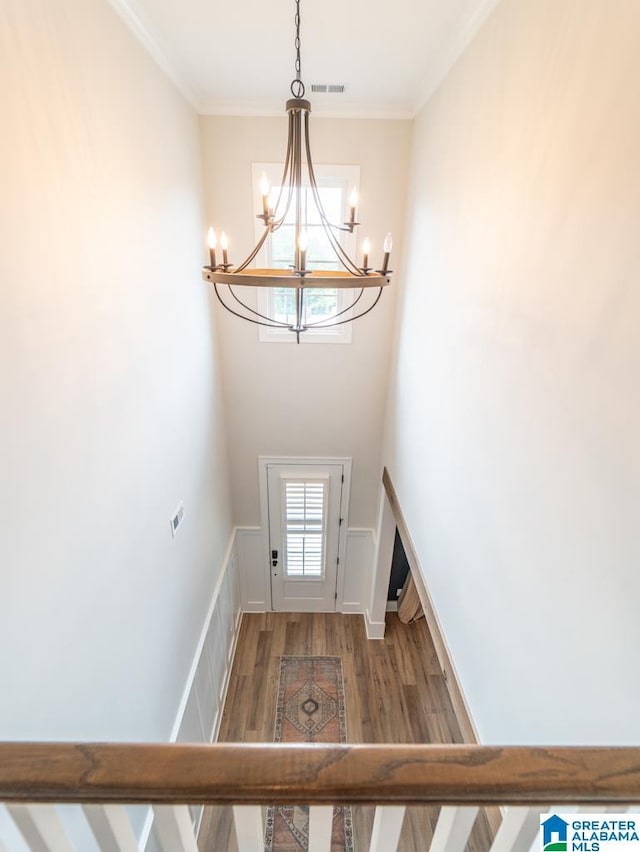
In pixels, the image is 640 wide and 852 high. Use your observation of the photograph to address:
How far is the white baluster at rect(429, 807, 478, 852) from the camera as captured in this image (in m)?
0.73

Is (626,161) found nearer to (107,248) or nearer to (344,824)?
(107,248)

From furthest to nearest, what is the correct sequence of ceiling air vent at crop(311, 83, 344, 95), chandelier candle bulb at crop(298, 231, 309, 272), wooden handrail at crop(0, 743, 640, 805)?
ceiling air vent at crop(311, 83, 344, 95) → chandelier candle bulb at crop(298, 231, 309, 272) → wooden handrail at crop(0, 743, 640, 805)

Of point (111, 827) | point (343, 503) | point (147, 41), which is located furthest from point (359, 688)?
point (147, 41)

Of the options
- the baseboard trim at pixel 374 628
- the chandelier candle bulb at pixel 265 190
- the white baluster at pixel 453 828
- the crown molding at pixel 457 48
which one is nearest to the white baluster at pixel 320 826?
the white baluster at pixel 453 828

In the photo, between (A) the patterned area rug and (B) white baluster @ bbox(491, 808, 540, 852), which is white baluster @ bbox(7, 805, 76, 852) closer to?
(B) white baluster @ bbox(491, 808, 540, 852)

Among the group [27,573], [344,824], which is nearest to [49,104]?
[27,573]

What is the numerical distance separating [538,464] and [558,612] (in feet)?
1.55

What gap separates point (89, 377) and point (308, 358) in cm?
245

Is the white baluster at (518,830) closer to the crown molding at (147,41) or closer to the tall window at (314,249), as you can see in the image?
the crown molding at (147,41)

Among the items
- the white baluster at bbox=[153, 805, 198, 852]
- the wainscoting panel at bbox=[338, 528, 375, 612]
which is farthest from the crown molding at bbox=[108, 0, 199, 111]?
the wainscoting panel at bbox=[338, 528, 375, 612]

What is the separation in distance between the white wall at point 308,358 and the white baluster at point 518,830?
353 centimetres

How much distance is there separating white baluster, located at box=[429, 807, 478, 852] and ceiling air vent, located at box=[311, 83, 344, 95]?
364 cm

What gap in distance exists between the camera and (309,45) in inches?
92.7

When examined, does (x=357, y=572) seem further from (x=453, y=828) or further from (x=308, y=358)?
(x=453, y=828)
